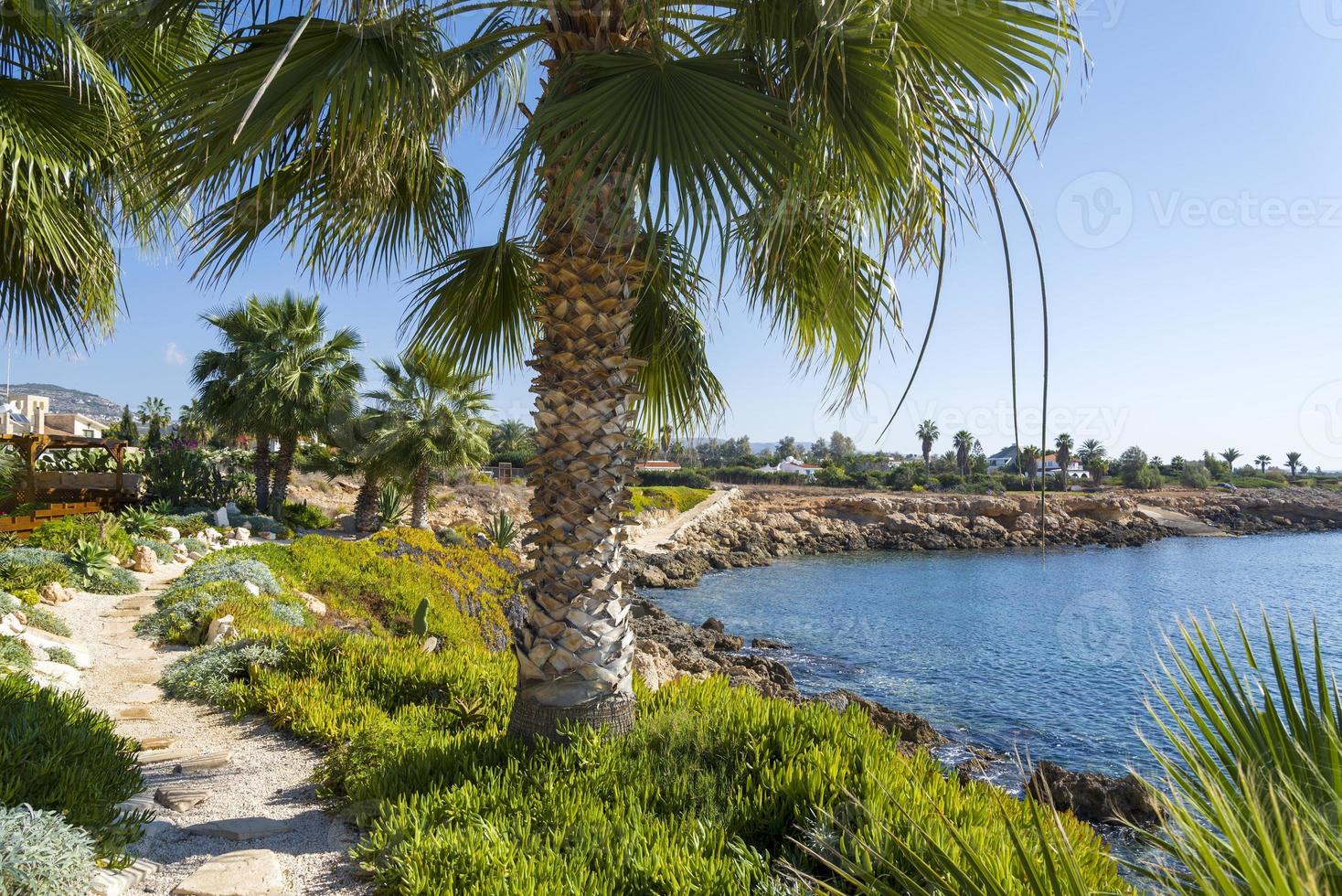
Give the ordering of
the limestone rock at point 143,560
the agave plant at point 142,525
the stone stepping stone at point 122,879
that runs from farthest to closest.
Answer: the agave plant at point 142,525 < the limestone rock at point 143,560 < the stone stepping stone at point 122,879

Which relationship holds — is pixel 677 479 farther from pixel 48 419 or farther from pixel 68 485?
pixel 48 419

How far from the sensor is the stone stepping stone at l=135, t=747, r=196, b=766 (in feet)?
17.6

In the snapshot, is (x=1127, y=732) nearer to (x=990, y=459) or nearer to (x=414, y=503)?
(x=414, y=503)

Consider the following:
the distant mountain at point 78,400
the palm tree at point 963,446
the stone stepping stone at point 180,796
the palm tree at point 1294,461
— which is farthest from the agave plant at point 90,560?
the distant mountain at point 78,400

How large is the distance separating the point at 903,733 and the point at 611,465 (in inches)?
327

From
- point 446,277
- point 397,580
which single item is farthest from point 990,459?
point 446,277

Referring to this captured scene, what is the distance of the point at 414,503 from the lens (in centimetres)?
2164

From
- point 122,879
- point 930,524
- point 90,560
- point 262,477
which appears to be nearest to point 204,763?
point 122,879

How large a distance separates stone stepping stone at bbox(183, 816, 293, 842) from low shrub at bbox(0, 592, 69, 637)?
544 centimetres

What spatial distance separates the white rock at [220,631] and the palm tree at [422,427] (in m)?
11.8

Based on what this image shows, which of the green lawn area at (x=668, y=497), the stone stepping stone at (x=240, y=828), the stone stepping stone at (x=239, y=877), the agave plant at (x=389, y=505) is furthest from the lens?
the green lawn area at (x=668, y=497)

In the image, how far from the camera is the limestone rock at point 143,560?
12.2 m

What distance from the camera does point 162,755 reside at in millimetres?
5527

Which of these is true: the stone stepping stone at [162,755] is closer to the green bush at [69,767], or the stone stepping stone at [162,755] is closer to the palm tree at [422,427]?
the green bush at [69,767]
